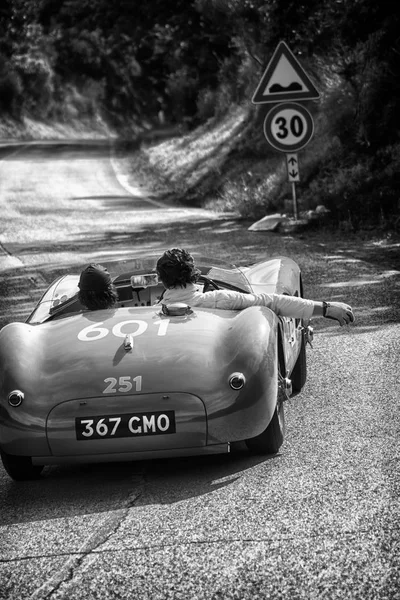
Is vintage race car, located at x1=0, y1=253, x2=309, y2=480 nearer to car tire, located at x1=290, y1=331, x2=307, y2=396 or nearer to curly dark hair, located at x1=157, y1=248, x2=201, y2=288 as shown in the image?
curly dark hair, located at x1=157, y1=248, x2=201, y2=288

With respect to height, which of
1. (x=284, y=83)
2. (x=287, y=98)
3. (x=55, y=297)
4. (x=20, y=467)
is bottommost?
(x=20, y=467)

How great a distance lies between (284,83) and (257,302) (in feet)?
30.3

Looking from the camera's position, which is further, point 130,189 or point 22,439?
point 130,189

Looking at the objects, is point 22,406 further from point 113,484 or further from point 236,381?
point 236,381

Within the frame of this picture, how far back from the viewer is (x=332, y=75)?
2252cm

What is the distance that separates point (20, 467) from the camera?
5.64 m

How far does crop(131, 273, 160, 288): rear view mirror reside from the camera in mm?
6867

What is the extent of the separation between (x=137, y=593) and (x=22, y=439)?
1637 mm

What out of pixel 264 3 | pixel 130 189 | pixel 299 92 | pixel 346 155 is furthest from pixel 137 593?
pixel 130 189

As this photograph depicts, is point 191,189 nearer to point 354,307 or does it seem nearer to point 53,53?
point 354,307

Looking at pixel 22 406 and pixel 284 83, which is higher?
pixel 284 83

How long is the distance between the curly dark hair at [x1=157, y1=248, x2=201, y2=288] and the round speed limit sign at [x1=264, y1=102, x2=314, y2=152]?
8928 millimetres

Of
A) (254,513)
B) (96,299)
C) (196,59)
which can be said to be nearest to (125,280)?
(96,299)

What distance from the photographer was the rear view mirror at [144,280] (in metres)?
6.87
